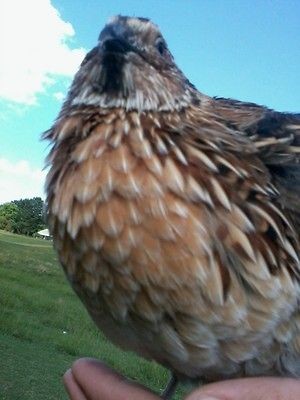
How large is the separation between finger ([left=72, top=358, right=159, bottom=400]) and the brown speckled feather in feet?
0.57

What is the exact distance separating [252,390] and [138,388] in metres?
0.45

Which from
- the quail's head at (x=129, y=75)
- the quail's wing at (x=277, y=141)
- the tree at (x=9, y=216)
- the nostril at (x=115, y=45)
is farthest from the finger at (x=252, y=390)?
the tree at (x=9, y=216)

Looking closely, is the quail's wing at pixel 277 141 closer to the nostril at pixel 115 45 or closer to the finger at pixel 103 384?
the nostril at pixel 115 45

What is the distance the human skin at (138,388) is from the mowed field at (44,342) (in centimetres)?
248

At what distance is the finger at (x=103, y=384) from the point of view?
197cm

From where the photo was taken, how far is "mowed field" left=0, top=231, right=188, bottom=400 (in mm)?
6777

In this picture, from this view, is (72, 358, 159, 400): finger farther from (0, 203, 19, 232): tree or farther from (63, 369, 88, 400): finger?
(0, 203, 19, 232): tree

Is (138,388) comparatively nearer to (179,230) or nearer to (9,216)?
(179,230)

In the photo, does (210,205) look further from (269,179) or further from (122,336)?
(122,336)

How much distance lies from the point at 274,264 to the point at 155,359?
47 centimetres

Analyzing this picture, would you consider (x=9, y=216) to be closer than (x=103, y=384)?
No

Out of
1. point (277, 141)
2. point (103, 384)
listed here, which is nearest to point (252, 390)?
point (103, 384)

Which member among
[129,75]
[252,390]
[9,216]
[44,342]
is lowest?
[44,342]

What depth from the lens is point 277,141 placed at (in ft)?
6.12
